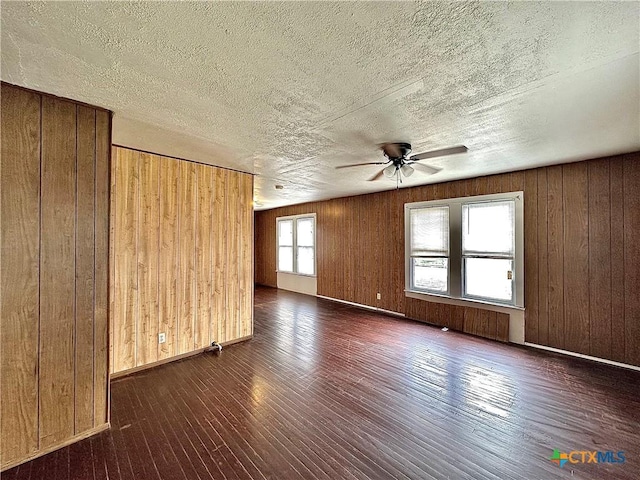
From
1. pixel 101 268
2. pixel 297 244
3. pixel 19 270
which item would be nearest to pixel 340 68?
pixel 101 268

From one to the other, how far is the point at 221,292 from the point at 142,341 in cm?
103

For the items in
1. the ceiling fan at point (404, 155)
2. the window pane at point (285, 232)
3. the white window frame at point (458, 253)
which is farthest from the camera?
the window pane at point (285, 232)

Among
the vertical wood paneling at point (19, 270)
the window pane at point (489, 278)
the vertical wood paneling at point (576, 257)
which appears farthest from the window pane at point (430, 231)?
the vertical wood paneling at point (19, 270)

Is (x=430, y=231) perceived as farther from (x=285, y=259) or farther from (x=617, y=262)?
(x=285, y=259)

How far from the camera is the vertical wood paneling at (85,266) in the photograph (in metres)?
2.10

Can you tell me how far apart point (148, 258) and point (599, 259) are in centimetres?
532

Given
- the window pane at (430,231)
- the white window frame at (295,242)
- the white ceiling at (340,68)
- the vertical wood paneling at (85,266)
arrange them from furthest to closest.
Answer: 1. the white window frame at (295,242)
2. the window pane at (430,231)
3. the vertical wood paneling at (85,266)
4. the white ceiling at (340,68)

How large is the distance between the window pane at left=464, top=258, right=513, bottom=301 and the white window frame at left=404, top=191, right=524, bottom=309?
0.07m

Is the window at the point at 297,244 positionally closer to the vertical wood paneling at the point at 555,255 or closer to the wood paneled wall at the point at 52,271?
the vertical wood paneling at the point at 555,255

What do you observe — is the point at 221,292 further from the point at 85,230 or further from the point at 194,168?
the point at 85,230

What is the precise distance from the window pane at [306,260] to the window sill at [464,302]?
2944 millimetres

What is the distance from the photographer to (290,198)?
22.5ft

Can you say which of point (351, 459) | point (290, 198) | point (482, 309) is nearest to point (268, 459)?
point (351, 459)

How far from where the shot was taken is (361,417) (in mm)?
2375
